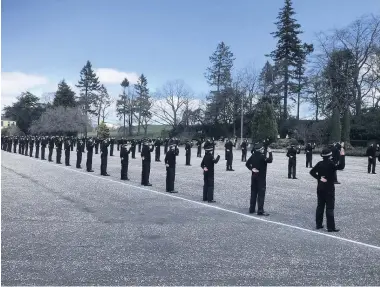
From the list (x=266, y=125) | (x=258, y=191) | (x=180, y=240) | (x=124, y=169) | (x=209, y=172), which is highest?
(x=266, y=125)

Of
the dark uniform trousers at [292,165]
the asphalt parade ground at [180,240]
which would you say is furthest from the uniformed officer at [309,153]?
the asphalt parade ground at [180,240]

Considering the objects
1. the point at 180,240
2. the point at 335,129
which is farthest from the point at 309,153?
the point at 335,129

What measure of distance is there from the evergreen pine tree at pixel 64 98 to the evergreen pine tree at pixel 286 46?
1792 inches

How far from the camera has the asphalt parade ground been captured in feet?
18.4

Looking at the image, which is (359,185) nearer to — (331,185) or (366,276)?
(331,185)

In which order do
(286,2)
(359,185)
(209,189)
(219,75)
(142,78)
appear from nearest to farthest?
(209,189) → (359,185) → (286,2) → (219,75) → (142,78)

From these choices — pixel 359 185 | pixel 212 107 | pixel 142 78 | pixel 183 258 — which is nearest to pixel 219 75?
pixel 212 107

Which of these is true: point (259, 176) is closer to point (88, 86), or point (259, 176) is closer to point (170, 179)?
point (170, 179)

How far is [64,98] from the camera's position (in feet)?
292

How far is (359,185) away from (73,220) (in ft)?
39.3

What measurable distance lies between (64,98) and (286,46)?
48.4m

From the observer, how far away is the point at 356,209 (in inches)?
439

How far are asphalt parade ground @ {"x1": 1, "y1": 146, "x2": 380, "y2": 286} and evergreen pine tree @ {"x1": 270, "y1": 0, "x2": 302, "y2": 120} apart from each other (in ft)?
171

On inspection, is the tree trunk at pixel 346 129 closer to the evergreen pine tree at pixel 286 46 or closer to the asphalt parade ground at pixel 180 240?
the evergreen pine tree at pixel 286 46
